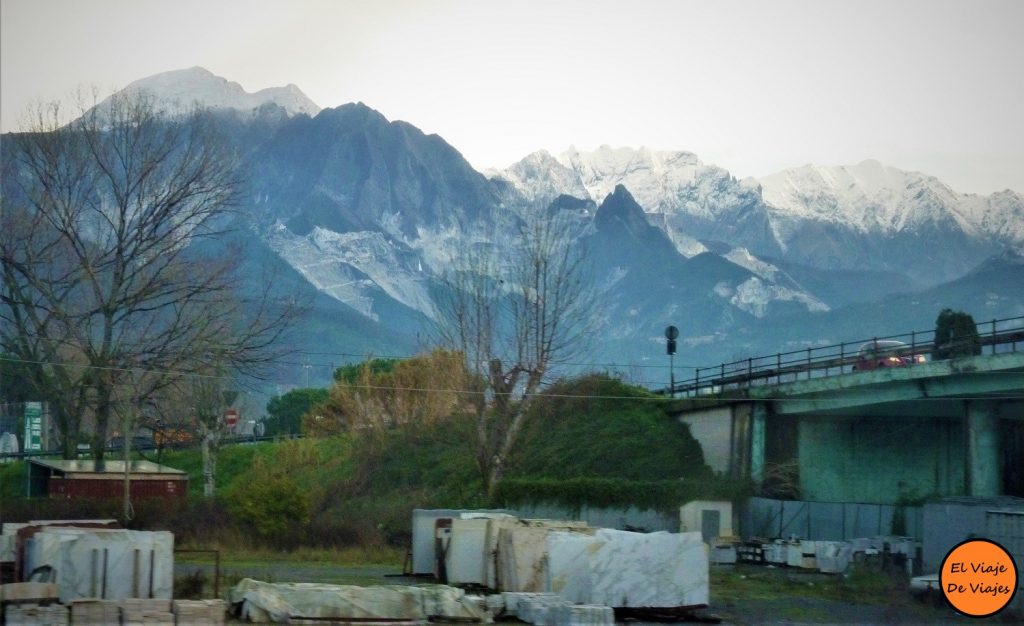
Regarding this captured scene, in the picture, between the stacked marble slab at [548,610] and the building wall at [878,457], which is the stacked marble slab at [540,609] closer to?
the stacked marble slab at [548,610]

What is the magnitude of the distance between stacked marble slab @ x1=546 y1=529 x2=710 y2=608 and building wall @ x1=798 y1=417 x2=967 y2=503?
23836 mm

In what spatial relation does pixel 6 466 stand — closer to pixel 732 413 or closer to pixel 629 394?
pixel 629 394

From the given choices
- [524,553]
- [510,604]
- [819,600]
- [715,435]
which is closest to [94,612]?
[510,604]

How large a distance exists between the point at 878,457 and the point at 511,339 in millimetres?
21427

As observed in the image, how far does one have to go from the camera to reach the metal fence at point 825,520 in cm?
4781

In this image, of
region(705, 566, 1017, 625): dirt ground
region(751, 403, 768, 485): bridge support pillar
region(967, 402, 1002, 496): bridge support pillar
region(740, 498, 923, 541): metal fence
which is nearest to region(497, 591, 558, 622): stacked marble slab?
region(705, 566, 1017, 625): dirt ground

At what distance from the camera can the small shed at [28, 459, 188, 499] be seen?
54.1 m

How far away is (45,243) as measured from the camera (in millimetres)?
55469

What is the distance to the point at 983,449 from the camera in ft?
147

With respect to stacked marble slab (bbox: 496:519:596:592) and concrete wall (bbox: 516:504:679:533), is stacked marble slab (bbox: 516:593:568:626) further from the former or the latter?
concrete wall (bbox: 516:504:679:533)

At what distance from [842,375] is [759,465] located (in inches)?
271

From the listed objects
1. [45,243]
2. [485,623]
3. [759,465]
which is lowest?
[485,623]

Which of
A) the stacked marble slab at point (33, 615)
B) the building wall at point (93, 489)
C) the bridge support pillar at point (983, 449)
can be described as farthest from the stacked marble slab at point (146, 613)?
the bridge support pillar at point (983, 449)

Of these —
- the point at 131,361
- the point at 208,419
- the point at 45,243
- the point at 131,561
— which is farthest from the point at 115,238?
the point at 131,561
